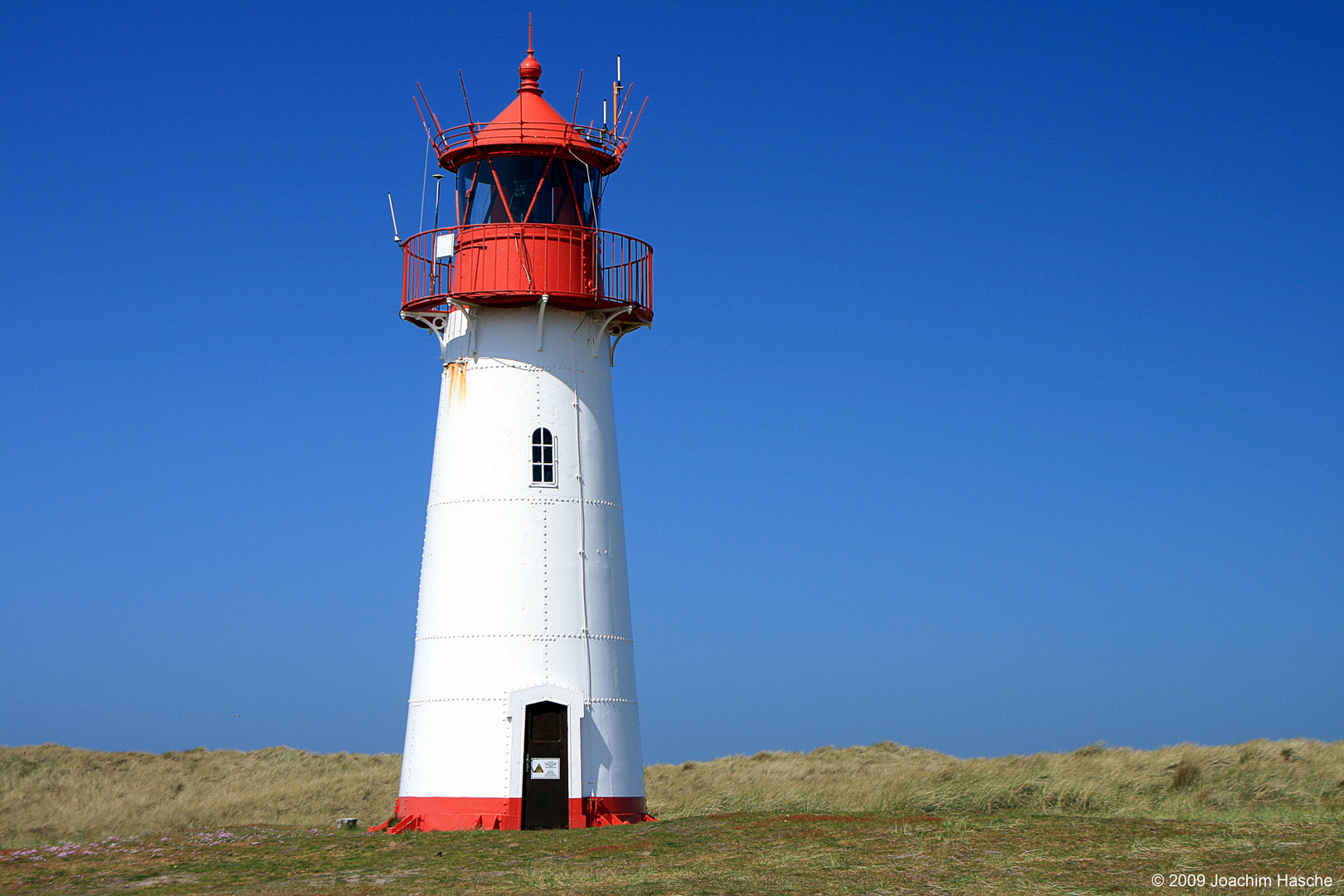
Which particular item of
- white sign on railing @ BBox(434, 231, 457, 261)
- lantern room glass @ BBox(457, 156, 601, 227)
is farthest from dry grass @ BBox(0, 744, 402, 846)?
lantern room glass @ BBox(457, 156, 601, 227)

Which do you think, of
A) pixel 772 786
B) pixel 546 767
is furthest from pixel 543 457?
pixel 772 786

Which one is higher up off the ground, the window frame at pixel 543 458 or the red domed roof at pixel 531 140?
the red domed roof at pixel 531 140

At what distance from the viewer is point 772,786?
34250 millimetres

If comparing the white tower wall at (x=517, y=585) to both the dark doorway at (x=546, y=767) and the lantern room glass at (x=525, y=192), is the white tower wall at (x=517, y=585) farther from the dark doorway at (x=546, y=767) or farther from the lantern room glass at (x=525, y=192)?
the lantern room glass at (x=525, y=192)

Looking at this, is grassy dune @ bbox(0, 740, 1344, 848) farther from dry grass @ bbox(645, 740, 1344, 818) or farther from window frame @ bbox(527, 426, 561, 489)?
window frame @ bbox(527, 426, 561, 489)

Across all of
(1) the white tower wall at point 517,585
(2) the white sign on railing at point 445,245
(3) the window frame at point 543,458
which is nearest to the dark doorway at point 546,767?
(1) the white tower wall at point 517,585

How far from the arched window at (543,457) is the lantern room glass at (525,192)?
3.49 metres

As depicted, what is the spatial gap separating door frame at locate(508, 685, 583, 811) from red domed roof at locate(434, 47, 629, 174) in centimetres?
864

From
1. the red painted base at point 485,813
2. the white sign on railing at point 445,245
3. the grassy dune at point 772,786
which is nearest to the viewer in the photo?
the red painted base at point 485,813

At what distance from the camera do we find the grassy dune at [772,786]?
22422mm

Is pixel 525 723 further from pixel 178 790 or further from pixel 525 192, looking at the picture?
pixel 178 790

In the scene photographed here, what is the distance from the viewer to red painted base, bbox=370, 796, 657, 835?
Answer: 72.4 ft

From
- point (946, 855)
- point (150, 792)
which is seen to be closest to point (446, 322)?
point (946, 855)

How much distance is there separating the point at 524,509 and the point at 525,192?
5237 millimetres
